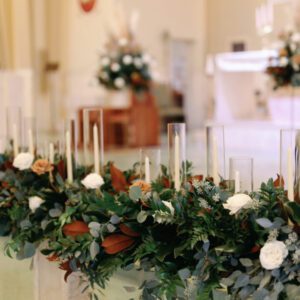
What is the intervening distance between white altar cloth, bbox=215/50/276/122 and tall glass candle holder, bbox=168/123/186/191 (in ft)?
22.3

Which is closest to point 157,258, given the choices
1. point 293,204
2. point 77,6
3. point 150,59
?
point 293,204

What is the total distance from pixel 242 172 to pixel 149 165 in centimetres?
41

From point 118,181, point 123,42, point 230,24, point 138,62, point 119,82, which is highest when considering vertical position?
point 230,24

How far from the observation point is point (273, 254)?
1.58 metres

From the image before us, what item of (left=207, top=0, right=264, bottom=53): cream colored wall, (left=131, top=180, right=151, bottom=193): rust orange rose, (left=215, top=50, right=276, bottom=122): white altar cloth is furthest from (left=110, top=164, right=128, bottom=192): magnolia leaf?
(left=207, top=0, right=264, bottom=53): cream colored wall

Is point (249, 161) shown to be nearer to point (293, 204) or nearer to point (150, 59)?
point (293, 204)

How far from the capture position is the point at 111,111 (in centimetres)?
1023

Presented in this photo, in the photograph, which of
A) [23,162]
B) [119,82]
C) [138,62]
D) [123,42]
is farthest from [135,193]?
[123,42]

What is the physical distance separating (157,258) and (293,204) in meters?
0.45

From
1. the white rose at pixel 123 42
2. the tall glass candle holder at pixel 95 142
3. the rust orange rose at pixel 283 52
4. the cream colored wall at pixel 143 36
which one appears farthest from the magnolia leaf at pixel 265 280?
the cream colored wall at pixel 143 36

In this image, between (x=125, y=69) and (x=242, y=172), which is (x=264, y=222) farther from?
(x=125, y=69)

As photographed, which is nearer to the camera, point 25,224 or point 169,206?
point 169,206

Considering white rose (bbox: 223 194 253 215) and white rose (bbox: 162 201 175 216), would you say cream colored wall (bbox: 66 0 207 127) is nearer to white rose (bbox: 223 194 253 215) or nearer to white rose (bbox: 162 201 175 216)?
white rose (bbox: 162 201 175 216)

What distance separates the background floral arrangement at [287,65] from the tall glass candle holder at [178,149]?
606cm
